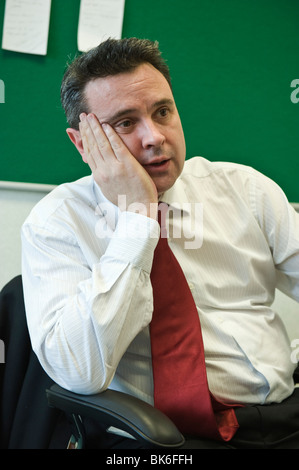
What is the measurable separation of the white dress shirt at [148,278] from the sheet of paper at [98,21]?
0.61m

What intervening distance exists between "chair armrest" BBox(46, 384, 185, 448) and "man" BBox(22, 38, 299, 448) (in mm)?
37

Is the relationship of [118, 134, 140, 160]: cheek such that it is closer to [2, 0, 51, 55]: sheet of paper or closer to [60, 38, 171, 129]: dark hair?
[60, 38, 171, 129]: dark hair

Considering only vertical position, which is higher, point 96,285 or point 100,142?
point 100,142

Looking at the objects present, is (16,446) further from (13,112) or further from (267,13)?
(267,13)

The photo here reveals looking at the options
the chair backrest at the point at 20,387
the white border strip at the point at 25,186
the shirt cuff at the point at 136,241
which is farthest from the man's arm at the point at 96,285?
the white border strip at the point at 25,186

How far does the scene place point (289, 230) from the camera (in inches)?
58.1

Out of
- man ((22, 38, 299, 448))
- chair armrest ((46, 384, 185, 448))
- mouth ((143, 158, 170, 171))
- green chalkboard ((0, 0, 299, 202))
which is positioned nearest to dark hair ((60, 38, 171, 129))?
man ((22, 38, 299, 448))

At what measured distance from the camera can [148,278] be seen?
4.07 feet

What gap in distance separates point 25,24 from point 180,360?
51.5 inches

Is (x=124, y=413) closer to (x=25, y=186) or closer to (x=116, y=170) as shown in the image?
(x=116, y=170)

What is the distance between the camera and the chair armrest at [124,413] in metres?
0.96

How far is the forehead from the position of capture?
133cm

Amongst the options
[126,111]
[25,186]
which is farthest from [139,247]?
[25,186]

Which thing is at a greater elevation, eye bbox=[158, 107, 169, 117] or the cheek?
eye bbox=[158, 107, 169, 117]
